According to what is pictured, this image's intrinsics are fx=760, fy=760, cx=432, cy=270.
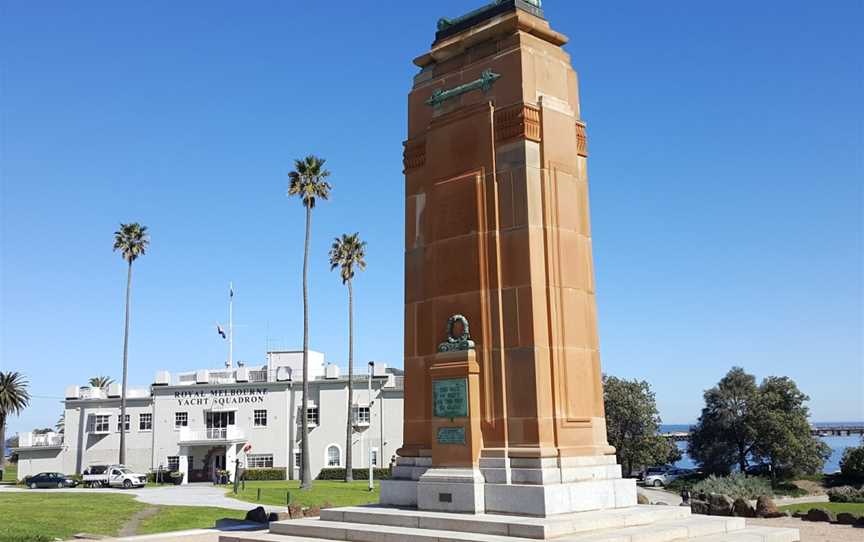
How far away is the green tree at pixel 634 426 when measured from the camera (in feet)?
227

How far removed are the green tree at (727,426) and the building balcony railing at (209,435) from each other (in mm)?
40340

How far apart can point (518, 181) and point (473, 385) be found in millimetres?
4382

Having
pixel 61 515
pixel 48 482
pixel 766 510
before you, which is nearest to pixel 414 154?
pixel 766 510

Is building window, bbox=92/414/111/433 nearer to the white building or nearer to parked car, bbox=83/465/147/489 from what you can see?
the white building

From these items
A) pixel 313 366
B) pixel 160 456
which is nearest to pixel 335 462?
pixel 313 366

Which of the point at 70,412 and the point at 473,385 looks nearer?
the point at 473,385

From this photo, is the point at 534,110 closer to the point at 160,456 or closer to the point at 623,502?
the point at 623,502

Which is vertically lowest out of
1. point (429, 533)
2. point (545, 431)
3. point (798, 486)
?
point (798, 486)

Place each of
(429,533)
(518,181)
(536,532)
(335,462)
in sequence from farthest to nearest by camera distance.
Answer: (335,462)
(518,181)
(429,533)
(536,532)

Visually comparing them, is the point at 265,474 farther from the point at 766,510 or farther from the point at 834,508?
the point at 766,510

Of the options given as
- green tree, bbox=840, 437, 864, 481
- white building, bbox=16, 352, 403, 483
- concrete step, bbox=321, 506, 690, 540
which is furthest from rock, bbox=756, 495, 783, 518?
white building, bbox=16, 352, 403, 483

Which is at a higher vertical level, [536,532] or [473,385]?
[473,385]

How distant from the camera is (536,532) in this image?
12.7 metres

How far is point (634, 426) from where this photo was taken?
69.6 m
